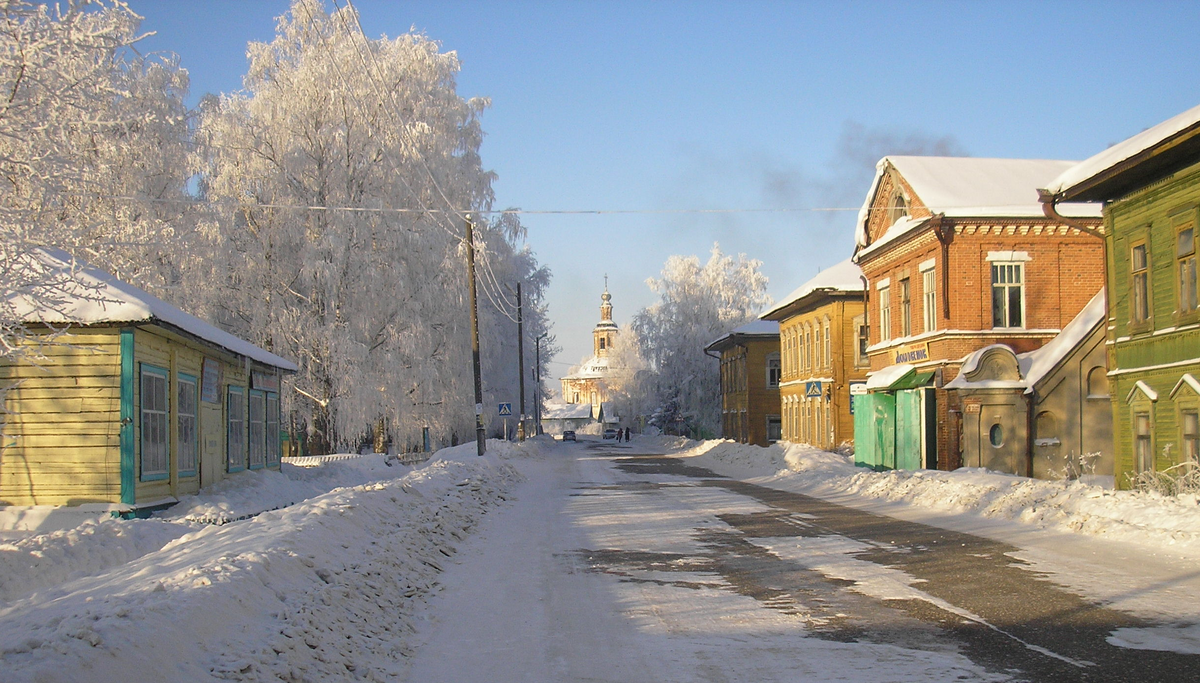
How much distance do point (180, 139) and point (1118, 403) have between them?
26850 mm

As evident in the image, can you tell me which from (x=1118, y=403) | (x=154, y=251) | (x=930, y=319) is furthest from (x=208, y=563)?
(x=930, y=319)

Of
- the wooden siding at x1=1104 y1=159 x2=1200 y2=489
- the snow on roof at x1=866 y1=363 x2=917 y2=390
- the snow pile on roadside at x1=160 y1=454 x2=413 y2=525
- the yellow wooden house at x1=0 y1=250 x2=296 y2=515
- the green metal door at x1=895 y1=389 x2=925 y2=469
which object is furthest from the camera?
the snow on roof at x1=866 y1=363 x2=917 y2=390

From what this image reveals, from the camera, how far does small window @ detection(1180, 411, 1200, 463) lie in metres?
16.0

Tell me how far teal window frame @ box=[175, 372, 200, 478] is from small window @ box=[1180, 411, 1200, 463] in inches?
698

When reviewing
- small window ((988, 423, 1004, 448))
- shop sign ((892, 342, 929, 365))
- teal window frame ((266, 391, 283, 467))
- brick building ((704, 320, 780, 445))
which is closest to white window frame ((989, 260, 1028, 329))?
shop sign ((892, 342, 929, 365))

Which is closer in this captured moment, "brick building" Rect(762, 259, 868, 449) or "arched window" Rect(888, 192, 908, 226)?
"arched window" Rect(888, 192, 908, 226)

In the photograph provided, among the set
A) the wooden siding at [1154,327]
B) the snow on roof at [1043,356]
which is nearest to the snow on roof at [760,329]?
the snow on roof at [1043,356]

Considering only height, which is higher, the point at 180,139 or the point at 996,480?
the point at 180,139

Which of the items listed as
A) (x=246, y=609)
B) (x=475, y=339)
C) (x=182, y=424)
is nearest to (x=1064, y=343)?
(x=475, y=339)

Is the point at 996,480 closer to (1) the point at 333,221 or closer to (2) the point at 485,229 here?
(1) the point at 333,221

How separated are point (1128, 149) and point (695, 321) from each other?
53977 millimetres

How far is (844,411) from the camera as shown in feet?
138

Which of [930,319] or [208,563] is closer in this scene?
[208,563]

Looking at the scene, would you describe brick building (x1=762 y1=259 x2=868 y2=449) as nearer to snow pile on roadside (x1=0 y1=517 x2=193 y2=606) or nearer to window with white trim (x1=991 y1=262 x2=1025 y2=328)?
window with white trim (x1=991 y1=262 x2=1025 y2=328)
